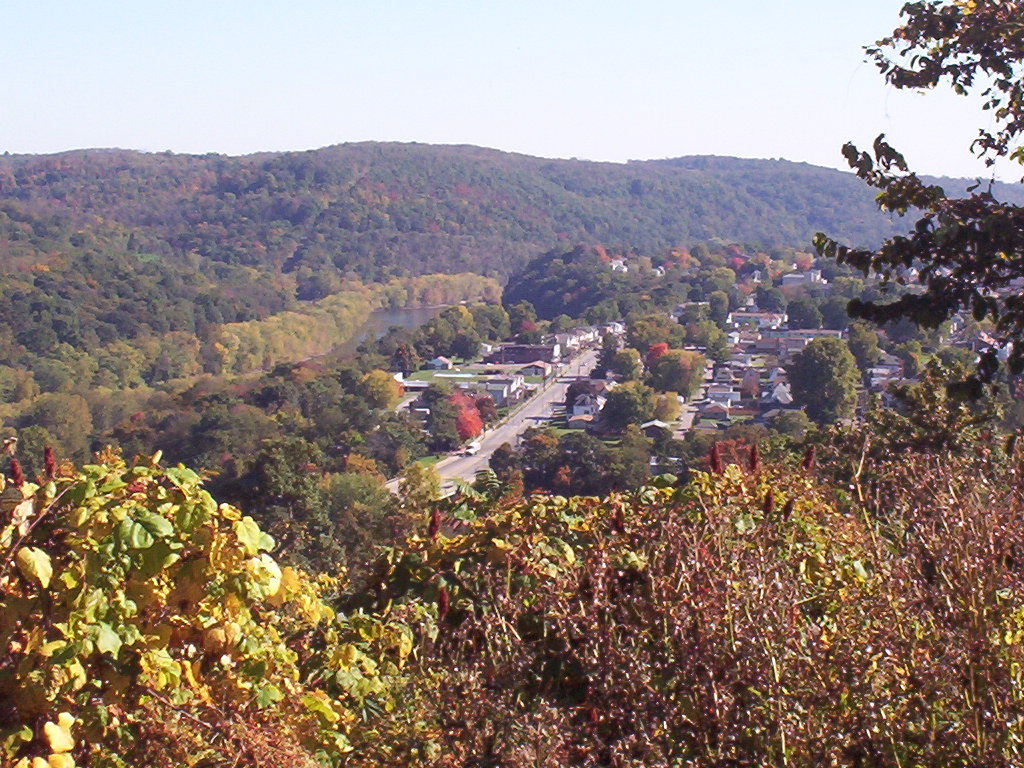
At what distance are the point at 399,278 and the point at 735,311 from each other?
2554 centimetres

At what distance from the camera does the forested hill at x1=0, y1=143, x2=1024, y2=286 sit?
64438 millimetres

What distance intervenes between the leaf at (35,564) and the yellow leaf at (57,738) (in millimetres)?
222

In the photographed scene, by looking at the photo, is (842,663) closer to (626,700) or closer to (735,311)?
(626,700)

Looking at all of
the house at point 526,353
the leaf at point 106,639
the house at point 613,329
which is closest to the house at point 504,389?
the house at point 526,353

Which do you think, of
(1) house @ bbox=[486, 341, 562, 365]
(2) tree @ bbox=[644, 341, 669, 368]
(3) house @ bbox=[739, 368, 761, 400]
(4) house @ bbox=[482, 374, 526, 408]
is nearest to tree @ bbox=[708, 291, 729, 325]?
(1) house @ bbox=[486, 341, 562, 365]

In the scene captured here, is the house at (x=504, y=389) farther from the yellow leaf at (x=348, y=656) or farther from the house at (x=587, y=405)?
the yellow leaf at (x=348, y=656)

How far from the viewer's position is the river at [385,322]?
153 ft

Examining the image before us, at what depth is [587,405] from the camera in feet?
91.0

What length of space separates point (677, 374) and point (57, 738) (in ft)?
94.8

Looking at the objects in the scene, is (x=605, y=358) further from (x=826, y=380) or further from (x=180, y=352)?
(x=180, y=352)

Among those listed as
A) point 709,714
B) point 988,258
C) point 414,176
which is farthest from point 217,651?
point 414,176

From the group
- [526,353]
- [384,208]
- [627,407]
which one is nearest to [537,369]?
[526,353]

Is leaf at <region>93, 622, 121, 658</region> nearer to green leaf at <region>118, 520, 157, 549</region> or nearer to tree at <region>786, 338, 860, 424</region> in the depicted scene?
green leaf at <region>118, 520, 157, 549</region>

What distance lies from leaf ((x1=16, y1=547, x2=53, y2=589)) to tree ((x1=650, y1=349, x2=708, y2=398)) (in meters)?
28.7
